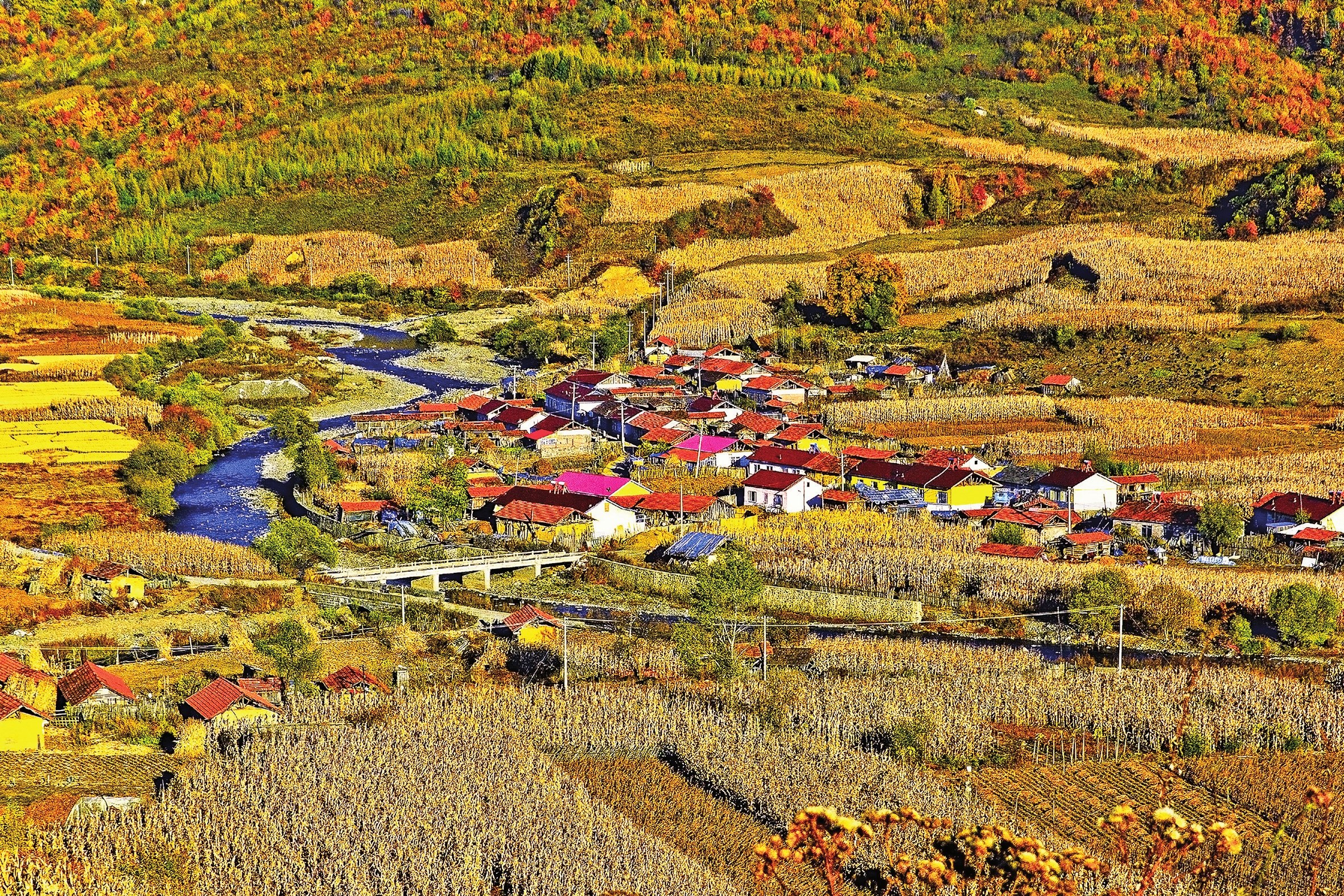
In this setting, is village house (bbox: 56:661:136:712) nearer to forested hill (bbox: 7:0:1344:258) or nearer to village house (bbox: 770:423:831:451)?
village house (bbox: 770:423:831:451)

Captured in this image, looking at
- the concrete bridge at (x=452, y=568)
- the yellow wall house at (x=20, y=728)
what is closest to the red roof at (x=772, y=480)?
the concrete bridge at (x=452, y=568)

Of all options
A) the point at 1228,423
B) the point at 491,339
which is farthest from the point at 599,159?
the point at 1228,423

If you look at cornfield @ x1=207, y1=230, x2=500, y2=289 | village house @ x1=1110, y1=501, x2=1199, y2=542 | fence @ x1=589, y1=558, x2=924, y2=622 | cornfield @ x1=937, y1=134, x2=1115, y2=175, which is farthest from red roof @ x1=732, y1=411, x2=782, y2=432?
cornfield @ x1=937, y1=134, x2=1115, y2=175

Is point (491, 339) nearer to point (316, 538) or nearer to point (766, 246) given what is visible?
point (766, 246)

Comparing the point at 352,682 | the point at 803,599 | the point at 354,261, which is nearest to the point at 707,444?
the point at 803,599

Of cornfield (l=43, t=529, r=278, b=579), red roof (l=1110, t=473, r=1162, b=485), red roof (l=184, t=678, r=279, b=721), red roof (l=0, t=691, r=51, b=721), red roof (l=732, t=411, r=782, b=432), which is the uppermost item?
red roof (l=0, t=691, r=51, b=721)

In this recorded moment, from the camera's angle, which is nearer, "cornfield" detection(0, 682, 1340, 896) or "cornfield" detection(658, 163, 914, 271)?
"cornfield" detection(0, 682, 1340, 896)

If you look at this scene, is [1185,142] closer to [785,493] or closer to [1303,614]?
[785,493]
